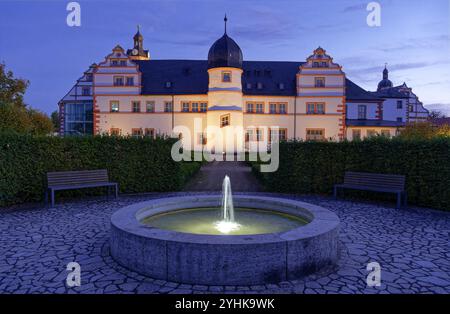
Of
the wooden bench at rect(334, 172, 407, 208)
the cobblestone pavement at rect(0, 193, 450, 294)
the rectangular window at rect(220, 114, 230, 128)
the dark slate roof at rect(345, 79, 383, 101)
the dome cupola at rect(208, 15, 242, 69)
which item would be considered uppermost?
the dome cupola at rect(208, 15, 242, 69)

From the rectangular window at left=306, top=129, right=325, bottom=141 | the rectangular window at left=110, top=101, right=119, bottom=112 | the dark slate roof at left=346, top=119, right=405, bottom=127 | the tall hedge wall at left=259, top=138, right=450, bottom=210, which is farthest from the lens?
the dark slate roof at left=346, top=119, right=405, bottom=127

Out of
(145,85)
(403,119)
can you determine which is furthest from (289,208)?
(403,119)

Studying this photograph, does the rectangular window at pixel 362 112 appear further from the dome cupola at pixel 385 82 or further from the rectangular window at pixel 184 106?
the dome cupola at pixel 385 82

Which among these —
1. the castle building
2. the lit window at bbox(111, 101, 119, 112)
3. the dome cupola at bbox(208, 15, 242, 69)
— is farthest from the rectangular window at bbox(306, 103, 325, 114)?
the lit window at bbox(111, 101, 119, 112)

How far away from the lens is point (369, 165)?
11.4m

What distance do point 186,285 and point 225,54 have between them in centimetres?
3037

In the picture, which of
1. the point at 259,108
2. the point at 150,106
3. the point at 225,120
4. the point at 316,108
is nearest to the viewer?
the point at 225,120

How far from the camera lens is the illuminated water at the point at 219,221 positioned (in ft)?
20.8

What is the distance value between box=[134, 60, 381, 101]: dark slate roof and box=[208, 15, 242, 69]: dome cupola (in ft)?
12.2

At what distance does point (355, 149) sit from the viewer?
11617 mm

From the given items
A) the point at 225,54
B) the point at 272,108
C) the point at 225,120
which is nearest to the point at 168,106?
the point at 225,120

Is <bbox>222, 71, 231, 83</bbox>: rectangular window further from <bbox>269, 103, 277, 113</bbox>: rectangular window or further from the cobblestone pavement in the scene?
the cobblestone pavement

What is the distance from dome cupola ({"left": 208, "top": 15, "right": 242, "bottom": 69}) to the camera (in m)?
32.4

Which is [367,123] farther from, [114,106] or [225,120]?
[114,106]
